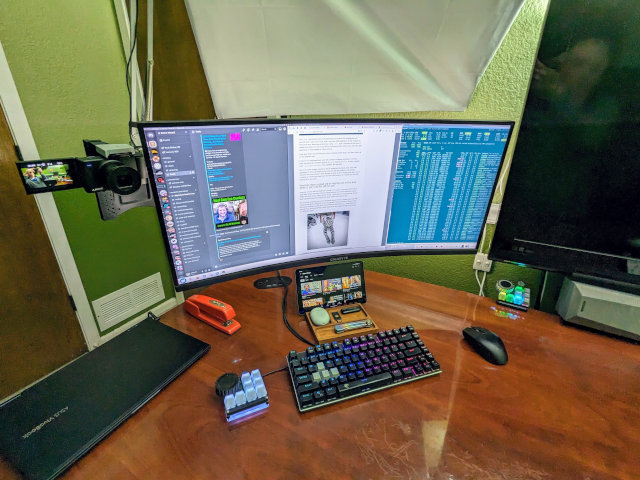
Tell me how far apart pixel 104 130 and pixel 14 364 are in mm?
1050

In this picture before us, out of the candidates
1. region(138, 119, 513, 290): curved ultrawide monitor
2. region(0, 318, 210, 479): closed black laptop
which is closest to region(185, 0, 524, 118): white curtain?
region(138, 119, 513, 290): curved ultrawide monitor

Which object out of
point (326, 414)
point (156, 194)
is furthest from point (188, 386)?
point (156, 194)

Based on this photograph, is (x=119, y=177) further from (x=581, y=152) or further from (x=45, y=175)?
(x=581, y=152)

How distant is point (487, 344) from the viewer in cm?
72

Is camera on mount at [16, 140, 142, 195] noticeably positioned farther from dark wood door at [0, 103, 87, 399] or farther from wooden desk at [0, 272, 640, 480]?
dark wood door at [0, 103, 87, 399]

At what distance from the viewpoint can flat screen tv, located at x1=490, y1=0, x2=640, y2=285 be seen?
27.4 inches

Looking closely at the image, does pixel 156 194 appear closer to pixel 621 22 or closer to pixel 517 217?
pixel 517 217

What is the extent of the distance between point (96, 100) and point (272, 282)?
1133 millimetres

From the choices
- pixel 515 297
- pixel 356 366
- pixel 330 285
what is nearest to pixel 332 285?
pixel 330 285

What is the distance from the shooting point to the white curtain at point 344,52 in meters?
0.87

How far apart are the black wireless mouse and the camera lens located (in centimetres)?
80

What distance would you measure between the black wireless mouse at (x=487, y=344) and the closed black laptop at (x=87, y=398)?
2.01ft

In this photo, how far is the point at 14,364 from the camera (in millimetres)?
1320

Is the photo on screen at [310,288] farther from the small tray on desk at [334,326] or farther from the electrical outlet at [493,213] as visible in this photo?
the electrical outlet at [493,213]
